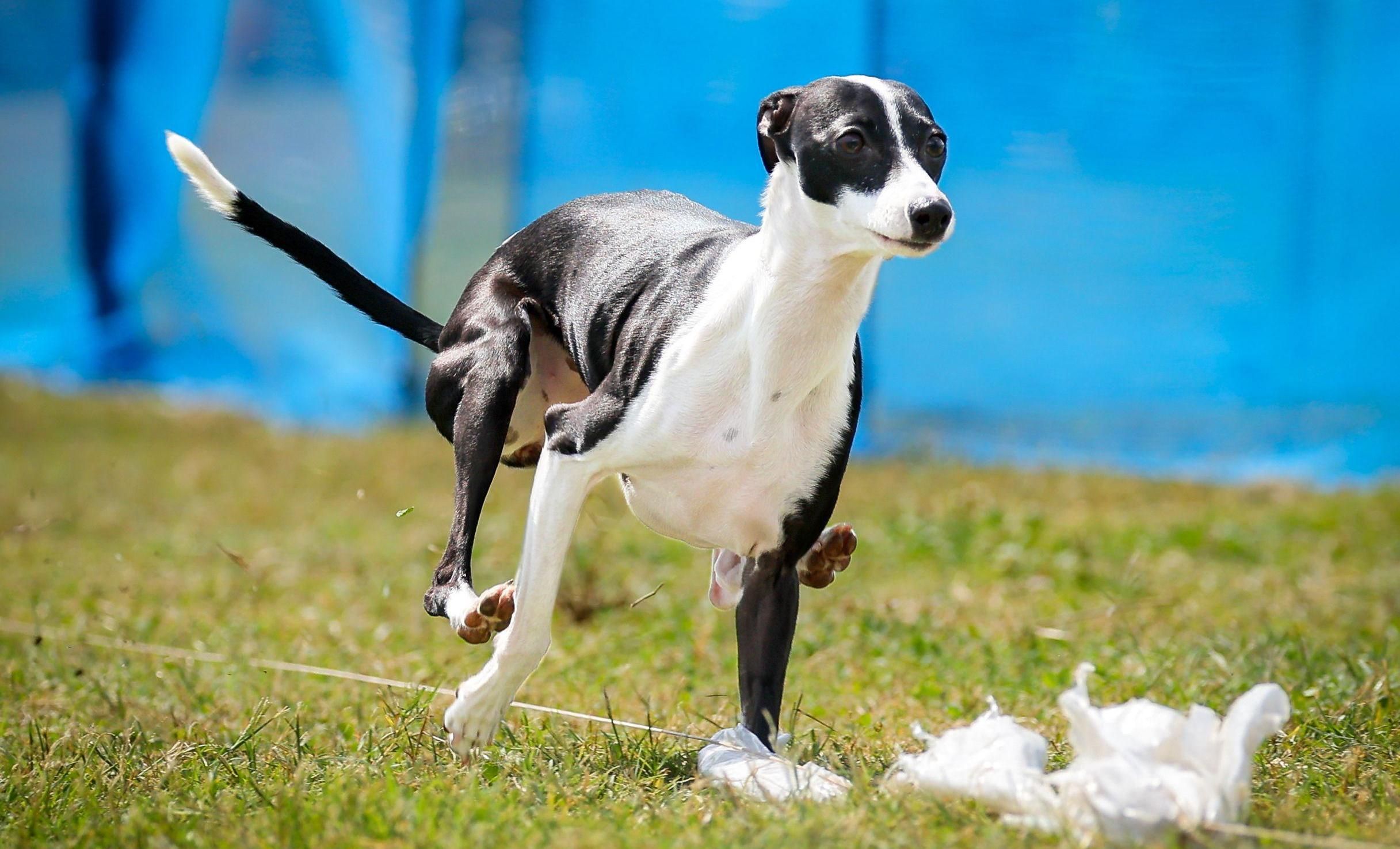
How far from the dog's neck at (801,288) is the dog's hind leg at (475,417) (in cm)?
62

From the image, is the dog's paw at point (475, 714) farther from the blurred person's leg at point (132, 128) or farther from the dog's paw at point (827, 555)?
the blurred person's leg at point (132, 128)

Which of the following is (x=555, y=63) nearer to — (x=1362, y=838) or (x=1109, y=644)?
(x=1109, y=644)

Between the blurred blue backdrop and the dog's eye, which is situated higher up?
the dog's eye

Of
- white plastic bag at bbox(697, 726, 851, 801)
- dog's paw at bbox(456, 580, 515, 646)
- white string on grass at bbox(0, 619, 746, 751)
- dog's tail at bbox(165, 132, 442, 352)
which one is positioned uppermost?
dog's tail at bbox(165, 132, 442, 352)

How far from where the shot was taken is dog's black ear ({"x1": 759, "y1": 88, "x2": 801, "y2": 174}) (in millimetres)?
2764

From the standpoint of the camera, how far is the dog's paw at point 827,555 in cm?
323

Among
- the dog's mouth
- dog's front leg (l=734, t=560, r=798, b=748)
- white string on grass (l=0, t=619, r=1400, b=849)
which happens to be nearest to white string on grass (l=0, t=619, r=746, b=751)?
white string on grass (l=0, t=619, r=1400, b=849)

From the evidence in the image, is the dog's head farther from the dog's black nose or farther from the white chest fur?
the white chest fur

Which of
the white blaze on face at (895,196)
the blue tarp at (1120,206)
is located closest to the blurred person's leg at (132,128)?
the blue tarp at (1120,206)

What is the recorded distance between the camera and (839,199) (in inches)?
103

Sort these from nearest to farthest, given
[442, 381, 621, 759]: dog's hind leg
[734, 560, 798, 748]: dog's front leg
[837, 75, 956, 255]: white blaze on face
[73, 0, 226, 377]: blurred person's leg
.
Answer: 1. [837, 75, 956, 255]: white blaze on face
2. [442, 381, 621, 759]: dog's hind leg
3. [734, 560, 798, 748]: dog's front leg
4. [73, 0, 226, 377]: blurred person's leg

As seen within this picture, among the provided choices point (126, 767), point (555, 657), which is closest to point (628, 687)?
point (555, 657)

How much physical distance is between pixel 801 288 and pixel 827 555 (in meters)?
0.72

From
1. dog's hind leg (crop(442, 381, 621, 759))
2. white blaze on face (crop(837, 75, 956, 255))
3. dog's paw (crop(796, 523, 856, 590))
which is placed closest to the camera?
white blaze on face (crop(837, 75, 956, 255))
